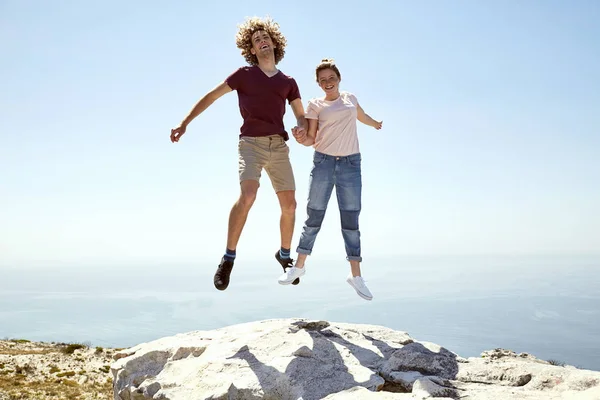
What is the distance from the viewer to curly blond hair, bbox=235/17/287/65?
800 cm

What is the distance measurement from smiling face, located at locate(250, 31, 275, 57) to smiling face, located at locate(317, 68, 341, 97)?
2.90ft

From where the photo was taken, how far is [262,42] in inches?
305

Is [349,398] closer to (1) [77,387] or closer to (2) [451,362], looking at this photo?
(2) [451,362]

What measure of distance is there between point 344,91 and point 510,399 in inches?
205

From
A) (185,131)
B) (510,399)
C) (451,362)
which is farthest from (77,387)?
(510,399)

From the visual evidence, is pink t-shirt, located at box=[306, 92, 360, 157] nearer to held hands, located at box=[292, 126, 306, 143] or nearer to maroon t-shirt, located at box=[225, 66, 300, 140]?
held hands, located at box=[292, 126, 306, 143]

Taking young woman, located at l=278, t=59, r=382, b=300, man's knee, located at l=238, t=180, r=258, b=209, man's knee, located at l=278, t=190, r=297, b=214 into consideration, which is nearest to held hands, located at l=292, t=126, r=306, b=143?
young woman, located at l=278, t=59, r=382, b=300

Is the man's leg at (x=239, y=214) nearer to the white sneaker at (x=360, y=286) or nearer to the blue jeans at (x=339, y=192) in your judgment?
the blue jeans at (x=339, y=192)

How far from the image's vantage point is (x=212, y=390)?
582 centimetres

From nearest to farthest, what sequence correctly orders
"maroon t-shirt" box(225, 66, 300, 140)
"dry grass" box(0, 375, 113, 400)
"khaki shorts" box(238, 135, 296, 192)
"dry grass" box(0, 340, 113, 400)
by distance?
"khaki shorts" box(238, 135, 296, 192), "maroon t-shirt" box(225, 66, 300, 140), "dry grass" box(0, 375, 113, 400), "dry grass" box(0, 340, 113, 400)

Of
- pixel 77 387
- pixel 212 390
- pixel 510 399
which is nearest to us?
pixel 510 399

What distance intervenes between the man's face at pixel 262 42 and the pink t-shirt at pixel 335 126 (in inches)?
41.9

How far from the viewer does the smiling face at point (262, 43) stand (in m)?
7.75

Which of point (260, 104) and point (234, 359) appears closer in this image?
point (234, 359)
